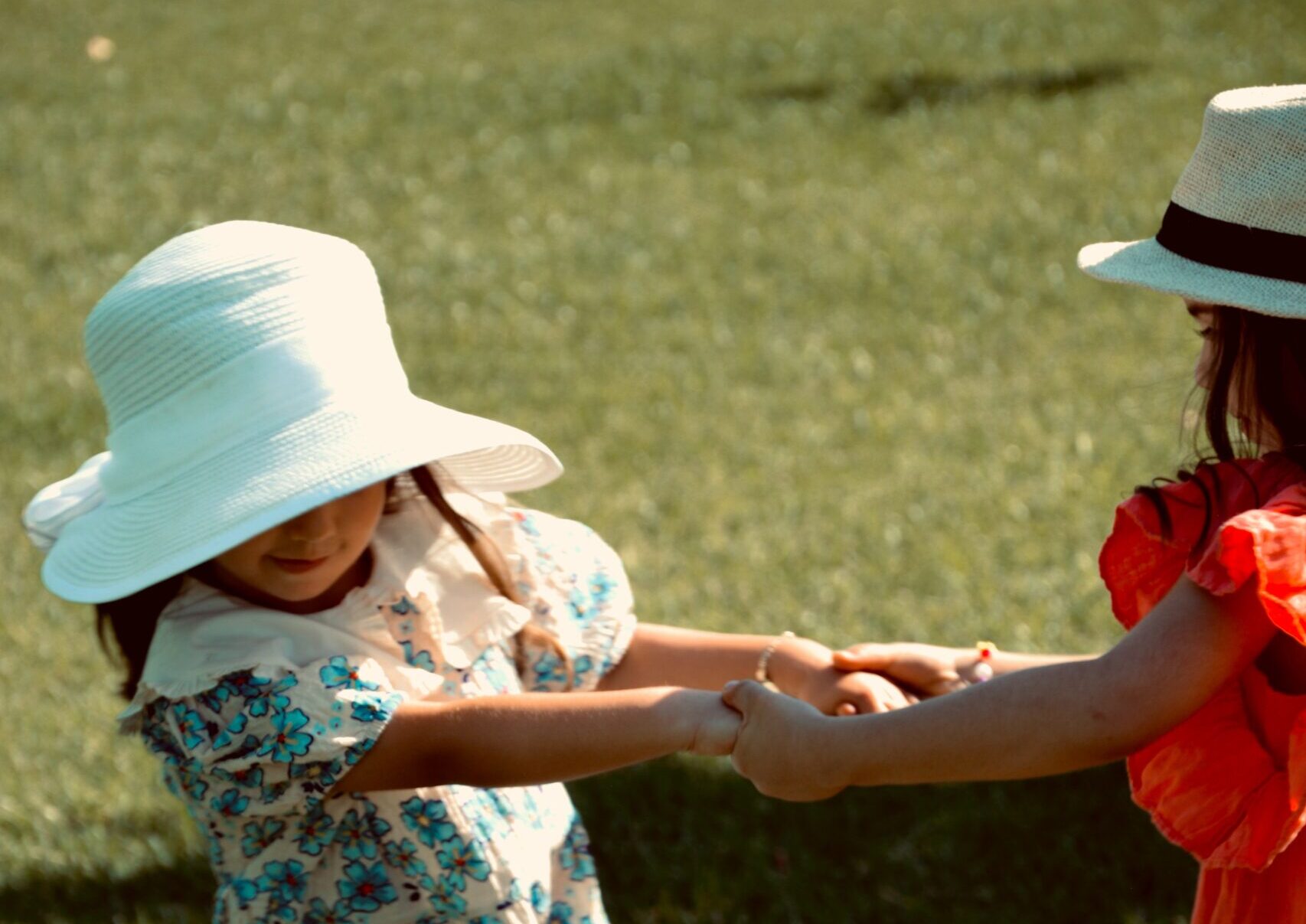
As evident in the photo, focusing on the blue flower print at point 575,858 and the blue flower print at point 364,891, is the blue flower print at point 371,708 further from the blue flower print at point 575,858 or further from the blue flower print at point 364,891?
the blue flower print at point 575,858

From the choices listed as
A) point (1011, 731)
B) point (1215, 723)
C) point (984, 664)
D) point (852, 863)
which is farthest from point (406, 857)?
point (852, 863)

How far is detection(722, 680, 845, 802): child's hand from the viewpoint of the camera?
2.20 metres

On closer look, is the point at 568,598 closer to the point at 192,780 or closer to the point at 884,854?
the point at 192,780

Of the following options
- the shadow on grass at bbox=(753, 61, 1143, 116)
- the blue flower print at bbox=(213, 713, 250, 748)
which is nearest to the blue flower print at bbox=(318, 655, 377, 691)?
the blue flower print at bbox=(213, 713, 250, 748)

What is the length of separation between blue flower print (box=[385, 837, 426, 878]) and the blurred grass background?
1.26 meters

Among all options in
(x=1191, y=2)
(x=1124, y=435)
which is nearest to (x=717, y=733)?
(x=1124, y=435)

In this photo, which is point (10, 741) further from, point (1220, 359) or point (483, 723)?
point (1220, 359)

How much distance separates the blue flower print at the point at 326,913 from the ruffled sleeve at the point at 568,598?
458mm

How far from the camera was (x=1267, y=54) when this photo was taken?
10.4 metres

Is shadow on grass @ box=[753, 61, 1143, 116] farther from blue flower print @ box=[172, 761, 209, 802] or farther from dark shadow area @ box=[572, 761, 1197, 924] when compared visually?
blue flower print @ box=[172, 761, 209, 802]

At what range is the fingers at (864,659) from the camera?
104 inches

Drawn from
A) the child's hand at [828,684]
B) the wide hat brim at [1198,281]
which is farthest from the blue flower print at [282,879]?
the wide hat brim at [1198,281]

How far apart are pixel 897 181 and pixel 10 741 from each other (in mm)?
5790

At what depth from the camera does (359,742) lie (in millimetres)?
2180
